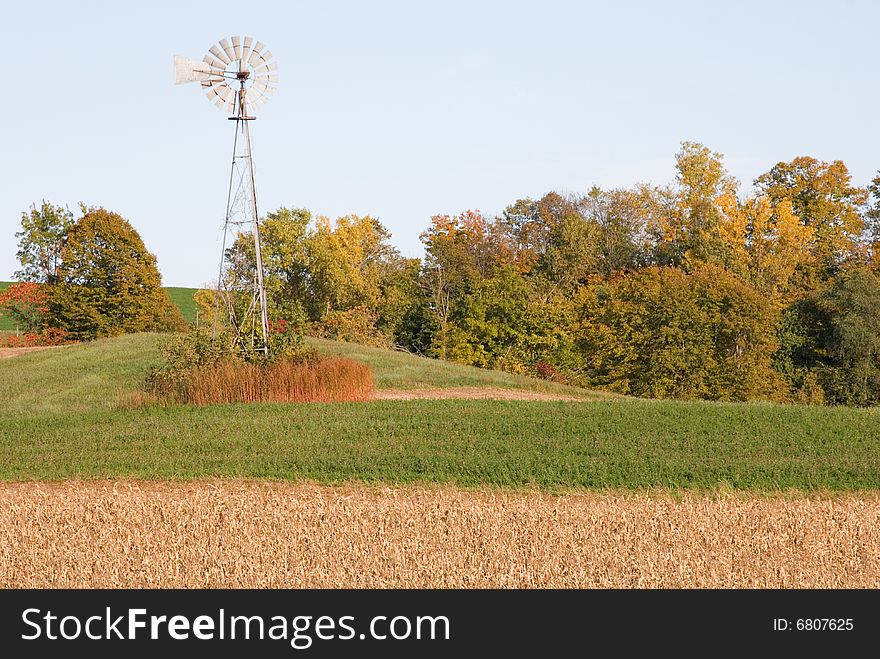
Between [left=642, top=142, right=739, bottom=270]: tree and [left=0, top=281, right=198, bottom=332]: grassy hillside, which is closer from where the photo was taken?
[left=642, top=142, right=739, bottom=270]: tree

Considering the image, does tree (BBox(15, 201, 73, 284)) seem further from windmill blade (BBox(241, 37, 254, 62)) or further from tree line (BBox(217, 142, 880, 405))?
windmill blade (BBox(241, 37, 254, 62))

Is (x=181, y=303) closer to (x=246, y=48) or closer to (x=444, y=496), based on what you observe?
(x=246, y=48)

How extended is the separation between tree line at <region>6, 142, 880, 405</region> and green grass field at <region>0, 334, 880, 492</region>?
21551mm

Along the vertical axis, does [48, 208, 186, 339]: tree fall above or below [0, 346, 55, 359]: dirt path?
above

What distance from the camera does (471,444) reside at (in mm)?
19703

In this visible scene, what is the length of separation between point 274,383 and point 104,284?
33.0m

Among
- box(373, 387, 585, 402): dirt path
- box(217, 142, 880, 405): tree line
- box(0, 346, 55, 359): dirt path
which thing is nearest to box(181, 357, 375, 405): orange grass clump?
box(373, 387, 585, 402): dirt path

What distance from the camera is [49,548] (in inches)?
443

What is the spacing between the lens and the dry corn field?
10031 millimetres

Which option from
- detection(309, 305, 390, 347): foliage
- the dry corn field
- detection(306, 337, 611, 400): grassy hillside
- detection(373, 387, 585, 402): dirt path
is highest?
detection(309, 305, 390, 347): foliage

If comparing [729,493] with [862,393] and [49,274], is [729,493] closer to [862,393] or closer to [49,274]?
[862,393]

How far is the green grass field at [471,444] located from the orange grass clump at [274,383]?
148cm

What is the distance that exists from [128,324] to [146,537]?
4578cm

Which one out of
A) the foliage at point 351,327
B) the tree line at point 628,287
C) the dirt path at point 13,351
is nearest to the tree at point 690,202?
the tree line at point 628,287
